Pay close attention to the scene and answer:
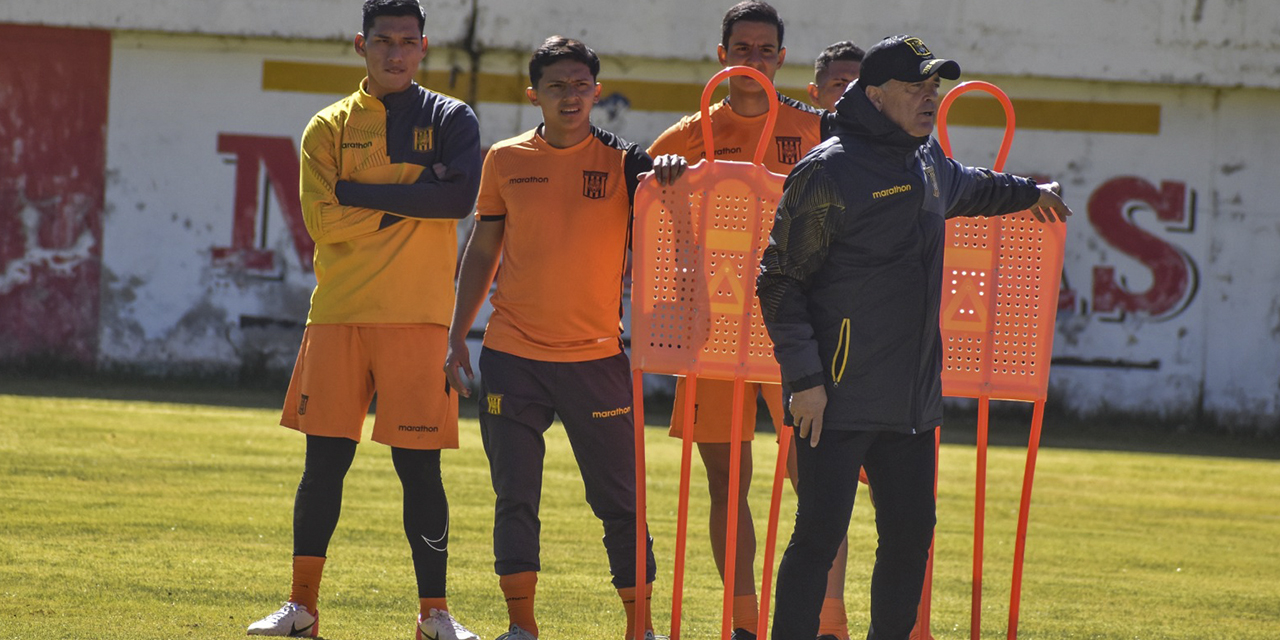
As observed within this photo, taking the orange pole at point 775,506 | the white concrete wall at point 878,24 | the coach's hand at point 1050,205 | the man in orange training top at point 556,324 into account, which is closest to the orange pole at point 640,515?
the man in orange training top at point 556,324

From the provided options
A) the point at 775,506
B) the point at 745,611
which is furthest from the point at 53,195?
the point at 775,506

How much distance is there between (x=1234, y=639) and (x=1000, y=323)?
197 centimetres

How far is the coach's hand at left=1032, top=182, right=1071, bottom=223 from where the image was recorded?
499 centimetres

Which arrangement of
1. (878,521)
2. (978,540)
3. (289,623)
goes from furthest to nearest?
(289,623) → (978,540) → (878,521)

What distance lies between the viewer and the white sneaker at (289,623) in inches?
206

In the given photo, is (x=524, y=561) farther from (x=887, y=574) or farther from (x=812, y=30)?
(x=812, y=30)

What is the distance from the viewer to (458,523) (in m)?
8.43

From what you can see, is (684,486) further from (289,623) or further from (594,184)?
(289,623)

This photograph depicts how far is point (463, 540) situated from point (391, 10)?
10.6 feet

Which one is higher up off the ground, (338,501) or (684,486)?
(684,486)

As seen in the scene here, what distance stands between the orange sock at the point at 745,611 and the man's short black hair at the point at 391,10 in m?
2.33

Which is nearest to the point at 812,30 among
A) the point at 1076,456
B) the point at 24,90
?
the point at 1076,456

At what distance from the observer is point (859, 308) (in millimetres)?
4410

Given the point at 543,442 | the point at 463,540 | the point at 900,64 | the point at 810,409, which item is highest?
the point at 900,64
